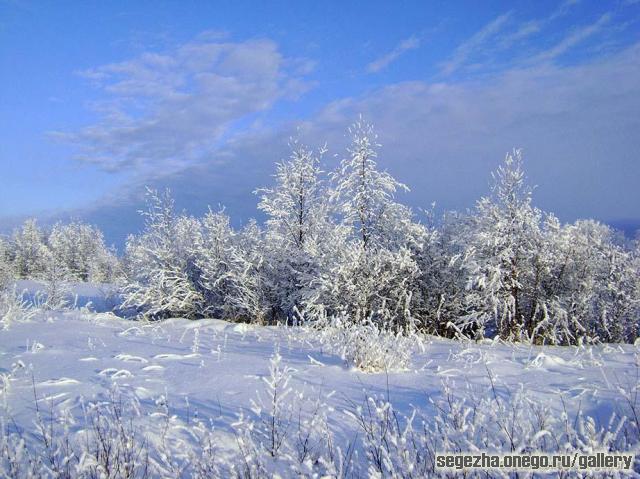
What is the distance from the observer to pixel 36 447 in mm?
3277

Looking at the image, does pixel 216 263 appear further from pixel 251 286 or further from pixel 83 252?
pixel 83 252

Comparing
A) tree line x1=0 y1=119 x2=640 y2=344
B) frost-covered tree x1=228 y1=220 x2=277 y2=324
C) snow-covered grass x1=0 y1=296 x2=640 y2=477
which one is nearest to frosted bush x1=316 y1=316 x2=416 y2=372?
snow-covered grass x1=0 y1=296 x2=640 y2=477

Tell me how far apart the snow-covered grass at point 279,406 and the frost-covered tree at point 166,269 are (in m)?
9.22

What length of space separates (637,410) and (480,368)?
193cm

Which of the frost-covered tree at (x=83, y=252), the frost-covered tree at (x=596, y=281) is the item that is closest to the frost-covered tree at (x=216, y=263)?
the frost-covered tree at (x=596, y=281)

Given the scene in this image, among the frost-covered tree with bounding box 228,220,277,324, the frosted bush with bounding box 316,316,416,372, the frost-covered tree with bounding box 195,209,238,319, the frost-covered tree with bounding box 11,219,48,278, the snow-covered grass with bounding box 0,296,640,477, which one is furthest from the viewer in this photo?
the frost-covered tree with bounding box 11,219,48,278

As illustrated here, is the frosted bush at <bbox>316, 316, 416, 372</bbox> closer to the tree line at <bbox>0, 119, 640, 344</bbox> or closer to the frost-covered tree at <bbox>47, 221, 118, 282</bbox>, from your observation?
the tree line at <bbox>0, 119, 640, 344</bbox>

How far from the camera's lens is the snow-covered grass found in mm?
2951

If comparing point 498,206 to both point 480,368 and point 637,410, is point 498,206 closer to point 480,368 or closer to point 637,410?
point 480,368

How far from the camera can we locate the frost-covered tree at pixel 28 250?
152 ft

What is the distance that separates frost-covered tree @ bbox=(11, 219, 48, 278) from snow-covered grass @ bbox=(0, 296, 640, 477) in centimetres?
4705

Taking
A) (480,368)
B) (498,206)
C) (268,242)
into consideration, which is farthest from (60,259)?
(480,368)

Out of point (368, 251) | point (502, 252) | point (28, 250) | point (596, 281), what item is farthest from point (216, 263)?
point (28, 250)

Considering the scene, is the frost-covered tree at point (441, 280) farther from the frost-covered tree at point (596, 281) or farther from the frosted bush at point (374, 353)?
the frosted bush at point (374, 353)
